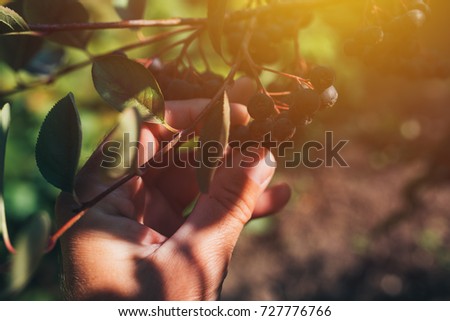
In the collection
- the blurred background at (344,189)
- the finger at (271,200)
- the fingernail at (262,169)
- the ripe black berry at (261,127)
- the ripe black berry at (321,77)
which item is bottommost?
the blurred background at (344,189)

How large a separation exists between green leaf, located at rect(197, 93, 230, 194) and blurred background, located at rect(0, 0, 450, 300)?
124 centimetres

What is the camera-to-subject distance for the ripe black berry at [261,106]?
0.88 metres

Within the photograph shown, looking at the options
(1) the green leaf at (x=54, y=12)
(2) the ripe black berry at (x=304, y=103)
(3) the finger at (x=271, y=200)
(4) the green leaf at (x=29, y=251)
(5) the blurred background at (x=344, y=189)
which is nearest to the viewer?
(4) the green leaf at (x=29, y=251)

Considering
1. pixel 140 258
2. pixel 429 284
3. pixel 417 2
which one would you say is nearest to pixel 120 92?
pixel 140 258

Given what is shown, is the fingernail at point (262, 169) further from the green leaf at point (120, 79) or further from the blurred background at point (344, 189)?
the blurred background at point (344, 189)

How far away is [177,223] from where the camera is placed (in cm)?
163

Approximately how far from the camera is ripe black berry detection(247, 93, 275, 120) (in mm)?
876

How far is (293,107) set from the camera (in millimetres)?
876

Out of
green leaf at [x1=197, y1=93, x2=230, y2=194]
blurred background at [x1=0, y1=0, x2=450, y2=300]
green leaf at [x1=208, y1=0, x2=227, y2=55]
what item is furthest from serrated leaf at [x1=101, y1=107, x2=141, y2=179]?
blurred background at [x1=0, y1=0, x2=450, y2=300]

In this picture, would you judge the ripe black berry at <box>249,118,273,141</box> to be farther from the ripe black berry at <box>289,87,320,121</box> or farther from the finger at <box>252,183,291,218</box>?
the finger at <box>252,183,291,218</box>

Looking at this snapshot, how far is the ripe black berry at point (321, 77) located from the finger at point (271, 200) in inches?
29.7

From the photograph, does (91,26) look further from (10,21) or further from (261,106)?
(261,106)

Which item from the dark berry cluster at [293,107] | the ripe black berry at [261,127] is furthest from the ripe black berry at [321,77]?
the ripe black berry at [261,127]

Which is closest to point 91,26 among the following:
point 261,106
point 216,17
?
point 216,17
